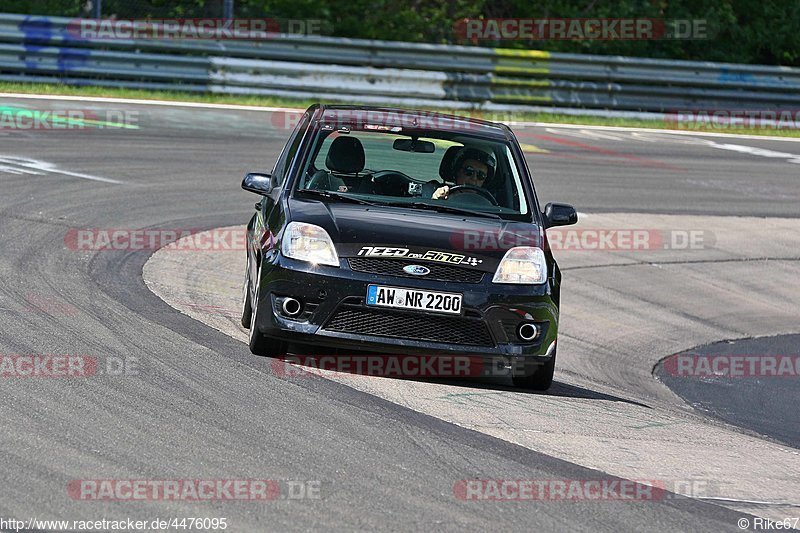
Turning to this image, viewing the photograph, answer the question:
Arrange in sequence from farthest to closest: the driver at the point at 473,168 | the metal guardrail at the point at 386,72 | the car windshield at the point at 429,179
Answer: the metal guardrail at the point at 386,72 < the driver at the point at 473,168 < the car windshield at the point at 429,179

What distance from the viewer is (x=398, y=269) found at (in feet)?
24.7

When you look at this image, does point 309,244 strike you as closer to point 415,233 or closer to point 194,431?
point 415,233

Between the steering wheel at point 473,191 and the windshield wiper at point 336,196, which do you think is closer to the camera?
the windshield wiper at point 336,196

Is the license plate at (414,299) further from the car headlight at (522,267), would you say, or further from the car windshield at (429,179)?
the car windshield at (429,179)

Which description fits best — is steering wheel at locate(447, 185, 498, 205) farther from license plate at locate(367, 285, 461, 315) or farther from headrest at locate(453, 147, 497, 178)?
license plate at locate(367, 285, 461, 315)

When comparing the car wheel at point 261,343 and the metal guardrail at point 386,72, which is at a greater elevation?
the metal guardrail at point 386,72

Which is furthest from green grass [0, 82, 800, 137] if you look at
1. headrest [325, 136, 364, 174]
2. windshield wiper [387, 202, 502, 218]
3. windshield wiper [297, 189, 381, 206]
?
windshield wiper [387, 202, 502, 218]

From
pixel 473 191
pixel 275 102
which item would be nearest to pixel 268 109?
pixel 275 102

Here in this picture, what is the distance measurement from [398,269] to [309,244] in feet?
1.79

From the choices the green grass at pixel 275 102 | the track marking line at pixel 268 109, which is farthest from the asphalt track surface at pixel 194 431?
the green grass at pixel 275 102

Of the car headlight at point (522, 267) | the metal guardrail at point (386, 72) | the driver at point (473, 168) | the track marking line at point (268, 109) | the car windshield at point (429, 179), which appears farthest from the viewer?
the metal guardrail at point (386, 72)

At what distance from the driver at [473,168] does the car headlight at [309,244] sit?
130 centimetres

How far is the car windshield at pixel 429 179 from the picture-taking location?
27.7 feet

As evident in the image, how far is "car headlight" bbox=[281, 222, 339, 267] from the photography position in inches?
298
